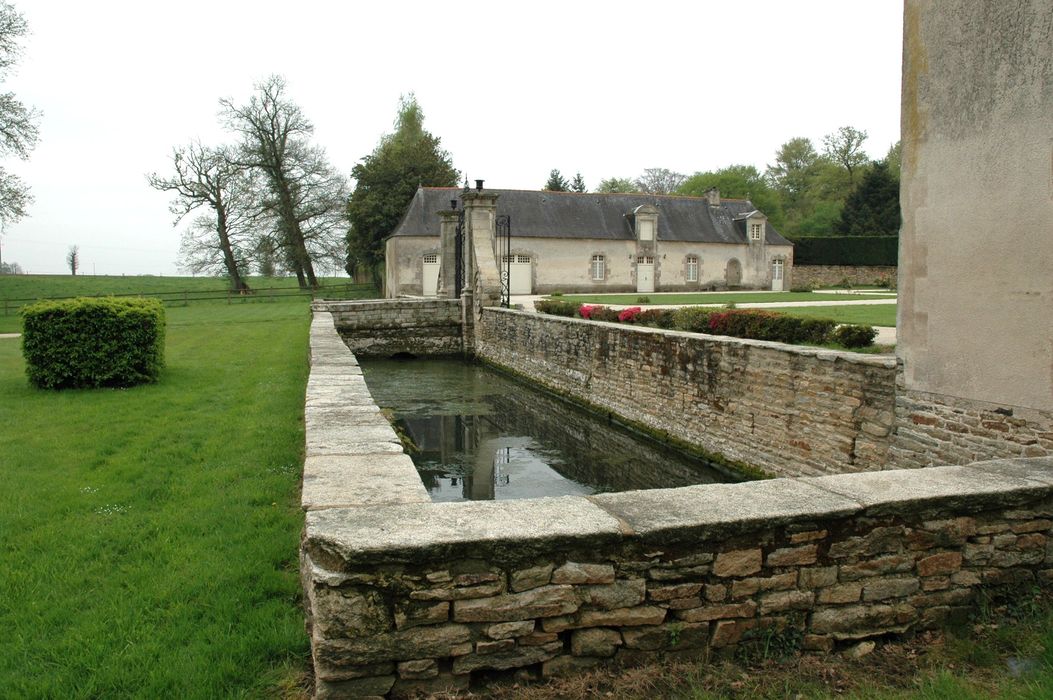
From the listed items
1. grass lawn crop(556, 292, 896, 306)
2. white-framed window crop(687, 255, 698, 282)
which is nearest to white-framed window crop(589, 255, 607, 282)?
white-framed window crop(687, 255, 698, 282)

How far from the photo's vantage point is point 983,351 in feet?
17.1

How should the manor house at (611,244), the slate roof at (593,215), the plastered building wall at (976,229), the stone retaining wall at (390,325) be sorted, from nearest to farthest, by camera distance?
the plastered building wall at (976,229), the stone retaining wall at (390,325), the manor house at (611,244), the slate roof at (593,215)

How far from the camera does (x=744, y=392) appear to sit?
319 inches

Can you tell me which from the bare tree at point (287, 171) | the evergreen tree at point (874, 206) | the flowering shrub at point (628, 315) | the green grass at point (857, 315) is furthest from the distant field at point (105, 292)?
the evergreen tree at point (874, 206)

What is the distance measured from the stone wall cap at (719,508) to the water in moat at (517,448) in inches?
184

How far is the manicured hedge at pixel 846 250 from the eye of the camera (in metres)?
39.9

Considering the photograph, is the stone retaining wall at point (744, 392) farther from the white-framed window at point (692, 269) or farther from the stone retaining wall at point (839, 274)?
the stone retaining wall at point (839, 274)

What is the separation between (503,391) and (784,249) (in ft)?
89.6

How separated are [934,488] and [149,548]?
3858 mm

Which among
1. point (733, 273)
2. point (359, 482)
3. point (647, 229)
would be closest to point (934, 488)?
point (359, 482)

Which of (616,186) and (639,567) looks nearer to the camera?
(639,567)

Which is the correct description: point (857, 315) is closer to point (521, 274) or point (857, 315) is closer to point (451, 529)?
point (451, 529)

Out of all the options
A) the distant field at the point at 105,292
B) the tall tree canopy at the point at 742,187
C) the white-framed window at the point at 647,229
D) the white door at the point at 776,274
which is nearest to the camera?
the distant field at the point at 105,292

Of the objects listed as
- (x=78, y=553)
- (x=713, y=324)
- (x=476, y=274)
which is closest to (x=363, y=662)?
(x=78, y=553)
